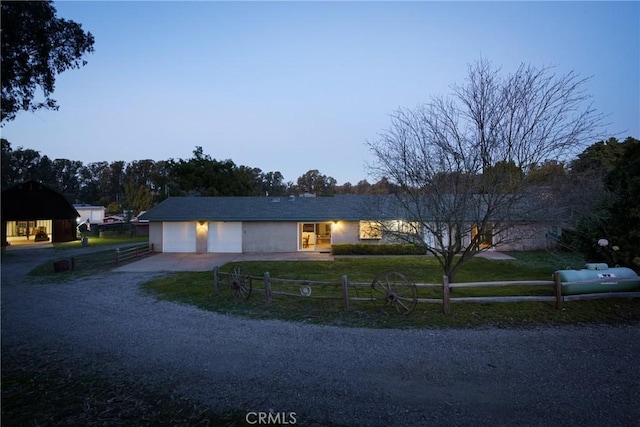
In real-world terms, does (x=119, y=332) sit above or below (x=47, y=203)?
below

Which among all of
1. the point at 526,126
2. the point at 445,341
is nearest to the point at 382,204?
the point at 526,126

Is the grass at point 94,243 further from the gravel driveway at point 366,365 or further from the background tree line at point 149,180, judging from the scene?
the gravel driveway at point 366,365

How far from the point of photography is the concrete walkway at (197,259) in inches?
658

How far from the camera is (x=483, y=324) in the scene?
7652mm

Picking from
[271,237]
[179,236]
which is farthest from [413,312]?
[179,236]

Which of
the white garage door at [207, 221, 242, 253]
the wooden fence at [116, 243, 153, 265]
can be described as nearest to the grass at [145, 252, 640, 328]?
the wooden fence at [116, 243, 153, 265]

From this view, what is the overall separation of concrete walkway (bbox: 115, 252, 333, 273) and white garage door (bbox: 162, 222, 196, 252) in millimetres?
901

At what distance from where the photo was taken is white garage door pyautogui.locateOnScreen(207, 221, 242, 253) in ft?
74.9

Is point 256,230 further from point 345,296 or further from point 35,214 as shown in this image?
point 35,214

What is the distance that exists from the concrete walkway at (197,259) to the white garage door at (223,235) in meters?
0.77

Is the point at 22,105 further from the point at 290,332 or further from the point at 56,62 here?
the point at 290,332

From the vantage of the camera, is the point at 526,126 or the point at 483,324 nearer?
the point at 483,324

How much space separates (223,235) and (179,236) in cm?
301

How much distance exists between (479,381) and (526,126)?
678 centimetres
